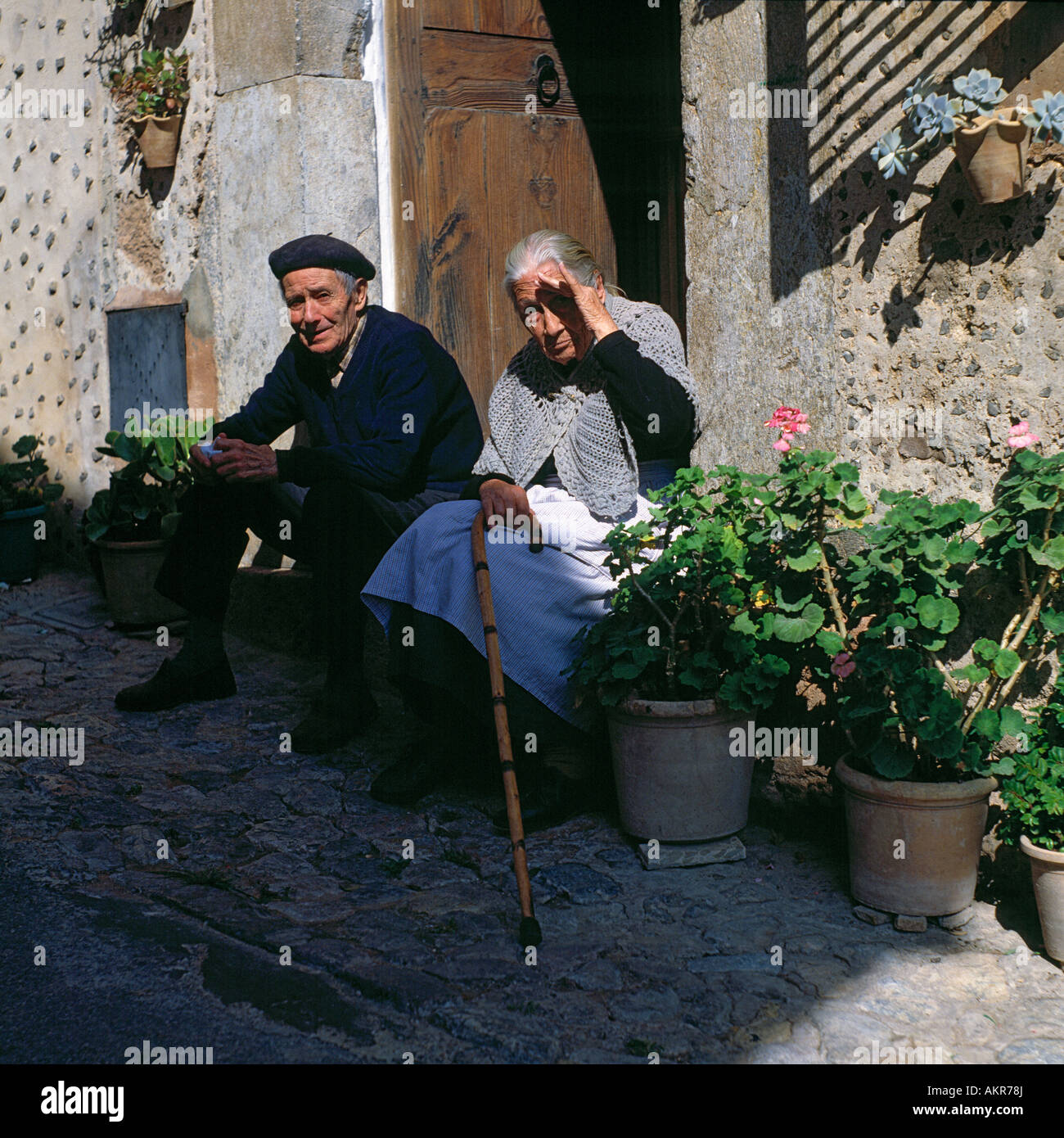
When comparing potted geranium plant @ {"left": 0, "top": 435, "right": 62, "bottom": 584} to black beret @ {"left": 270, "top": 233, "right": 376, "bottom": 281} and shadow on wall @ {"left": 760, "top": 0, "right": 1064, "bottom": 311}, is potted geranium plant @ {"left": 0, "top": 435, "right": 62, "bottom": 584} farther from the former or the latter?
shadow on wall @ {"left": 760, "top": 0, "right": 1064, "bottom": 311}

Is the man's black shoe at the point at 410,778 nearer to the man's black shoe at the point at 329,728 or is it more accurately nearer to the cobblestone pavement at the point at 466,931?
the cobblestone pavement at the point at 466,931

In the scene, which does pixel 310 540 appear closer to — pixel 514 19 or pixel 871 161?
pixel 871 161

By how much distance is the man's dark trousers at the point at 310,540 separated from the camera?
161 inches

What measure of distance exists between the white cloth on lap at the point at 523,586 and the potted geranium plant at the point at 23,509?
3.62 meters

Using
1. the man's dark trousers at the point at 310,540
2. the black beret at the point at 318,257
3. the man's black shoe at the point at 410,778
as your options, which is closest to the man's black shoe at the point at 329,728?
the man's dark trousers at the point at 310,540

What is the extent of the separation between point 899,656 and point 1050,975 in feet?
2.43

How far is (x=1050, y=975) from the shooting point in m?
2.75

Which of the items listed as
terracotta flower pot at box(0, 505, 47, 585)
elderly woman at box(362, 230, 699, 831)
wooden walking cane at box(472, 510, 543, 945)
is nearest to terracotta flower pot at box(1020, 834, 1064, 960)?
wooden walking cane at box(472, 510, 543, 945)

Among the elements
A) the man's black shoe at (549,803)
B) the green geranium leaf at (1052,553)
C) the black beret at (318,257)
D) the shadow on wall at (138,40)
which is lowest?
the man's black shoe at (549,803)

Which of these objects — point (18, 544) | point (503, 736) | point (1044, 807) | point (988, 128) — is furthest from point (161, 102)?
point (1044, 807)

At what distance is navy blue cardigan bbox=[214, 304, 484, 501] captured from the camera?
13.7 feet

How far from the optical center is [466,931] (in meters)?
2.97

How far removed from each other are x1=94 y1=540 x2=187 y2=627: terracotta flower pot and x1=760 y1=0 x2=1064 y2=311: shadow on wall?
328 centimetres

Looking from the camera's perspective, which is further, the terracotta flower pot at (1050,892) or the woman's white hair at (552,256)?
the woman's white hair at (552,256)
